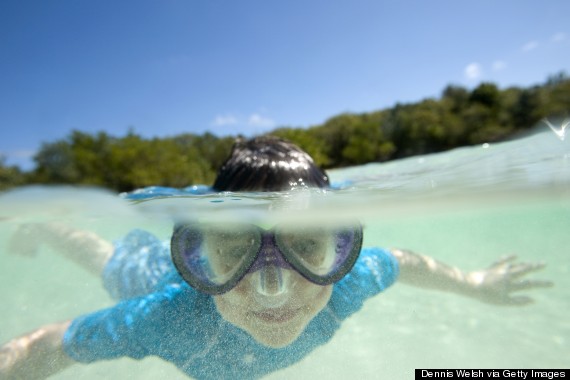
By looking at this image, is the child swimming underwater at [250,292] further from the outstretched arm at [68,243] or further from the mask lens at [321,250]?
the outstretched arm at [68,243]

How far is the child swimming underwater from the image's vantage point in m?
2.95

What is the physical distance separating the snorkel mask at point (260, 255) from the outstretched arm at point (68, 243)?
Result: 3.01 metres

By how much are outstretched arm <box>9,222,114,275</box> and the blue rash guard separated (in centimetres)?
201

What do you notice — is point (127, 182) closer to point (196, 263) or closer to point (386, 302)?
point (386, 302)

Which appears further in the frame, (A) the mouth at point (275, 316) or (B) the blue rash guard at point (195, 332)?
(B) the blue rash guard at point (195, 332)

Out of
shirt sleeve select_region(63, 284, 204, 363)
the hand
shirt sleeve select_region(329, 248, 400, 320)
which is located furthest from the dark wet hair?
the hand

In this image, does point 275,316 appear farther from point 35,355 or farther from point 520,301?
point 520,301

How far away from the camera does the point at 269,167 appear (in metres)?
4.14

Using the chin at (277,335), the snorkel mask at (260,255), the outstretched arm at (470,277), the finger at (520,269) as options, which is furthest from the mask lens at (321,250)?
the finger at (520,269)

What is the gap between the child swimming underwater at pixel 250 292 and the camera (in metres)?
2.95

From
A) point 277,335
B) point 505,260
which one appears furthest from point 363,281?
point 505,260

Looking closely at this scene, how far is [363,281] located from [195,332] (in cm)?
209

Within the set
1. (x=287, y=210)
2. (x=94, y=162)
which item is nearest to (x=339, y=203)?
(x=287, y=210)

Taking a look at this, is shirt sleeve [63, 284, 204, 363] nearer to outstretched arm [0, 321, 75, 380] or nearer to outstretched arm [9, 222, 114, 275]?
outstretched arm [0, 321, 75, 380]
